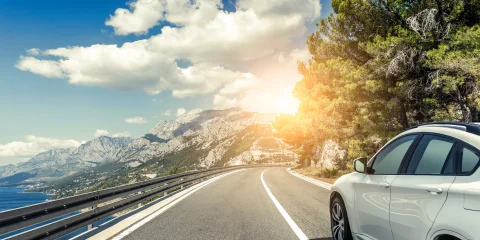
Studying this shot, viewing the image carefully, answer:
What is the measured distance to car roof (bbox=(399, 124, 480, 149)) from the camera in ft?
8.54

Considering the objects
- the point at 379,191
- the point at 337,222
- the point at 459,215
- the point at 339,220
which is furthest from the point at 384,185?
the point at 337,222

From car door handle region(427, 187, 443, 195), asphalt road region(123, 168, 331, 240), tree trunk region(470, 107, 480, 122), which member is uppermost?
tree trunk region(470, 107, 480, 122)

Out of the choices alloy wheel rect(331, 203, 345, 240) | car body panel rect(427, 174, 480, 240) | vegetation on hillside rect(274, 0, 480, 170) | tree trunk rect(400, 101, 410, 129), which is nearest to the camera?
car body panel rect(427, 174, 480, 240)

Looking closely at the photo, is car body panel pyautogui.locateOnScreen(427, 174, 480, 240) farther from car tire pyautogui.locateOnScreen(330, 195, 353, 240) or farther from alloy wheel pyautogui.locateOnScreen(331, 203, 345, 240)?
alloy wheel pyautogui.locateOnScreen(331, 203, 345, 240)

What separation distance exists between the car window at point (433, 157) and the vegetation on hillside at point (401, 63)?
33.9ft

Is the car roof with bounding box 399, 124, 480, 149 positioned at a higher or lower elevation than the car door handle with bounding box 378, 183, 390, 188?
higher

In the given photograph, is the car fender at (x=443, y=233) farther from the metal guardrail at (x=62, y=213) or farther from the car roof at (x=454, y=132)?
the metal guardrail at (x=62, y=213)

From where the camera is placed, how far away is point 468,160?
8.45ft

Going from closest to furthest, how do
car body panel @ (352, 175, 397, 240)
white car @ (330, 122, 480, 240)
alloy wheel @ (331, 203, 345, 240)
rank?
white car @ (330, 122, 480, 240)
car body panel @ (352, 175, 397, 240)
alloy wheel @ (331, 203, 345, 240)

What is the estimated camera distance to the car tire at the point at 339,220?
4.58 metres

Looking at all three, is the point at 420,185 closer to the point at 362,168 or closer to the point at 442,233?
the point at 442,233

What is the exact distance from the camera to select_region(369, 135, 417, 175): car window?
12.1 ft

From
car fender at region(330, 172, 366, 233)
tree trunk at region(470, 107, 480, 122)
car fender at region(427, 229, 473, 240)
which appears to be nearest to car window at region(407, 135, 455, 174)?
car fender at region(427, 229, 473, 240)

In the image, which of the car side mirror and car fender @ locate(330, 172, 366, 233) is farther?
car fender @ locate(330, 172, 366, 233)
